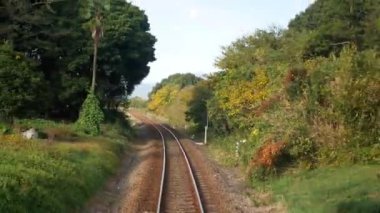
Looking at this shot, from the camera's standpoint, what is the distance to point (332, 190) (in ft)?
60.1

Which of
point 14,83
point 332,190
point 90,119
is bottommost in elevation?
point 332,190

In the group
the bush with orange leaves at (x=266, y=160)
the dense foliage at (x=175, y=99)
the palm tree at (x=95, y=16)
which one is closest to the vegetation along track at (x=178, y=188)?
the bush with orange leaves at (x=266, y=160)

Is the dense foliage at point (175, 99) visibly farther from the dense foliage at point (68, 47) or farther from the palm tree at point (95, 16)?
the palm tree at point (95, 16)

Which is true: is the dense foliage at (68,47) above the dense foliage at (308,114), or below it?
above

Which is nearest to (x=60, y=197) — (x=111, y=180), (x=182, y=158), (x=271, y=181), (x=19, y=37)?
(x=111, y=180)

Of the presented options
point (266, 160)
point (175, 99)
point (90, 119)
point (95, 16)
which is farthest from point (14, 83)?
point (175, 99)

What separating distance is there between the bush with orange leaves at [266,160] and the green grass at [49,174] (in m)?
6.02

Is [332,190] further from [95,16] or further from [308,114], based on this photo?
[95,16]

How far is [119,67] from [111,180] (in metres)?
24.6

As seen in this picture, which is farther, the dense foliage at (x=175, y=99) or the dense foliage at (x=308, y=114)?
the dense foliage at (x=175, y=99)

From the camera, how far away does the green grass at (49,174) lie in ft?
47.2

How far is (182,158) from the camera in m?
32.1

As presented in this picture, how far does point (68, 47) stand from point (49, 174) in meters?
27.5

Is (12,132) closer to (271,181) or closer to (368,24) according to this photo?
(271,181)
